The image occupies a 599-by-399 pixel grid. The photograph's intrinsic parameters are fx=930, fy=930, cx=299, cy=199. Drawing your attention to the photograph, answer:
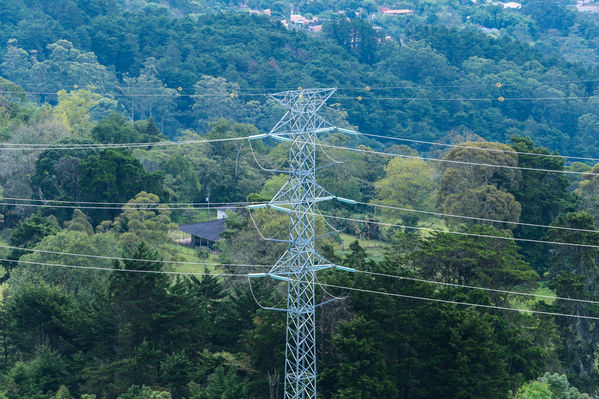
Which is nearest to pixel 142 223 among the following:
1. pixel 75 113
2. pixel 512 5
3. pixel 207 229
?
pixel 207 229

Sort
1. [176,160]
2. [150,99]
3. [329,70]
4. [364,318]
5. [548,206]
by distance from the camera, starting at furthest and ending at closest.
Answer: [329,70] → [150,99] → [176,160] → [548,206] → [364,318]

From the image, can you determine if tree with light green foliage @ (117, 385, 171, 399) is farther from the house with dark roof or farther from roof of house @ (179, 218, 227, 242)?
the house with dark roof

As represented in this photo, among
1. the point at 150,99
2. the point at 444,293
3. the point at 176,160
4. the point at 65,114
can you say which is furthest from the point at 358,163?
the point at 150,99

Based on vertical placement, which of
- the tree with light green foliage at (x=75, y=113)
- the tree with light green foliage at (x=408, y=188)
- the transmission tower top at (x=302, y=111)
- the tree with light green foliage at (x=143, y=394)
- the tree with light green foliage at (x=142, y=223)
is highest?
the transmission tower top at (x=302, y=111)

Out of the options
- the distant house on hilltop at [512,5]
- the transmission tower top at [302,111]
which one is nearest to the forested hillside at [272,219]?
A: the transmission tower top at [302,111]

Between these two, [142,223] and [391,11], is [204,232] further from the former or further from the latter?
[391,11]

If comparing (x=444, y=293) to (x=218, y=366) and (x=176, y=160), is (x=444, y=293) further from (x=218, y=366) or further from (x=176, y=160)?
(x=176, y=160)

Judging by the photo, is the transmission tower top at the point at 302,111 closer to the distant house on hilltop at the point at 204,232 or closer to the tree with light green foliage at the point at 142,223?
the tree with light green foliage at the point at 142,223
